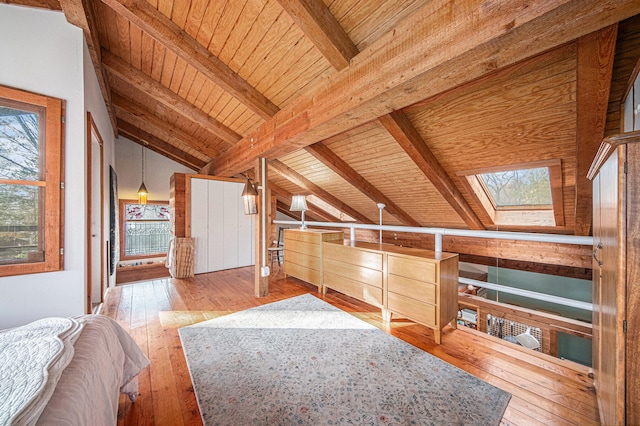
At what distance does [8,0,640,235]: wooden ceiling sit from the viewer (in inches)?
54.1

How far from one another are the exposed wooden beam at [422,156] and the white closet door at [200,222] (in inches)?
149

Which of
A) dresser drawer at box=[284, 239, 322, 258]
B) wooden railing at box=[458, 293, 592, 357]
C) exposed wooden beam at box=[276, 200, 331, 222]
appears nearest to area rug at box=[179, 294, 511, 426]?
dresser drawer at box=[284, 239, 322, 258]

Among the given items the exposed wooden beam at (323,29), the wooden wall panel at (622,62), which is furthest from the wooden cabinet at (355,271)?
the wooden wall panel at (622,62)

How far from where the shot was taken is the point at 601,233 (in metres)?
1.22

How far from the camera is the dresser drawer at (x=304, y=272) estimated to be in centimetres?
359

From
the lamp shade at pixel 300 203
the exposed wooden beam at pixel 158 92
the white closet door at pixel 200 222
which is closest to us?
the exposed wooden beam at pixel 158 92

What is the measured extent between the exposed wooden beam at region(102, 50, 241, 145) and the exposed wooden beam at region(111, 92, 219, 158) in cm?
80

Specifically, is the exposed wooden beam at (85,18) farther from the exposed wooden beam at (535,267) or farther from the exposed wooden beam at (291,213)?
the exposed wooden beam at (535,267)

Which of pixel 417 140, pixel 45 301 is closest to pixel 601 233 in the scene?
pixel 417 140

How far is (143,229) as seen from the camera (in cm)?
618

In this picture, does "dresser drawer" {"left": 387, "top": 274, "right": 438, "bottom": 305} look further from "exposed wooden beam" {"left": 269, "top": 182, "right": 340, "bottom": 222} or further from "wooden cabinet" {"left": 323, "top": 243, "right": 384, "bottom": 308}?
"exposed wooden beam" {"left": 269, "top": 182, "right": 340, "bottom": 222}

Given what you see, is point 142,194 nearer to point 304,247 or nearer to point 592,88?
point 304,247

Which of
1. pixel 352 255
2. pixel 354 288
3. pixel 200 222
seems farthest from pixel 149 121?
pixel 354 288

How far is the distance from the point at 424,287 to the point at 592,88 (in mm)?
1872
